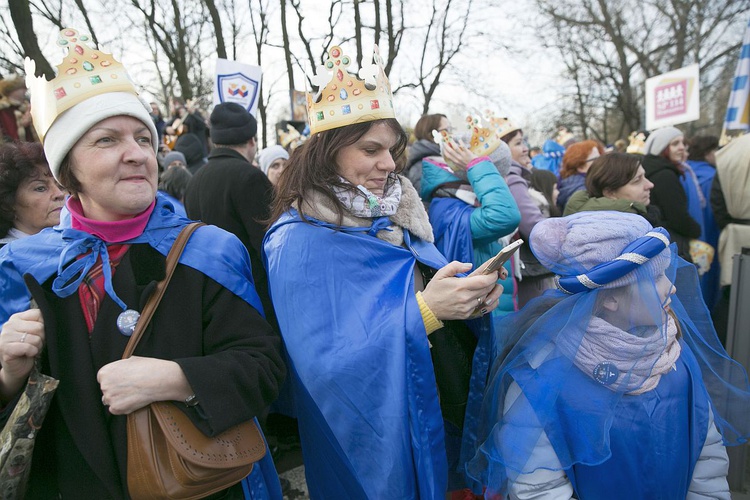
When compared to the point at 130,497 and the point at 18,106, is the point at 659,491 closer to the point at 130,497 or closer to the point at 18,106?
the point at 130,497

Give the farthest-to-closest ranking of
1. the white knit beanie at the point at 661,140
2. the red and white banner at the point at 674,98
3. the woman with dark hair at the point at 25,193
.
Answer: the red and white banner at the point at 674,98 < the white knit beanie at the point at 661,140 < the woman with dark hair at the point at 25,193

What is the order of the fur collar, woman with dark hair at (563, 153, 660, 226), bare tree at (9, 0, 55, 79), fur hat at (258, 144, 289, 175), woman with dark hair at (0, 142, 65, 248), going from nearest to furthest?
1. the fur collar
2. woman with dark hair at (0, 142, 65, 248)
3. woman with dark hair at (563, 153, 660, 226)
4. fur hat at (258, 144, 289, 175)
5. bare tree at (9, 0, 55, 79)

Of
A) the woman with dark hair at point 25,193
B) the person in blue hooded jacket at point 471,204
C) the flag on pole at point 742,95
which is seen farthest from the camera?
the flag on pole at point 742,95

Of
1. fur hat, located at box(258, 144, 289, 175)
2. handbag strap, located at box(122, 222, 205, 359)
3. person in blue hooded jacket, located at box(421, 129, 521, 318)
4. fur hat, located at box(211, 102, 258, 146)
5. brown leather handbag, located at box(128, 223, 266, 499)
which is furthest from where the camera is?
fur hat, located at box(258, 144, 289, 175)

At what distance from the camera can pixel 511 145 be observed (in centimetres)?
457

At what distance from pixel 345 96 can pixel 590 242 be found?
1.07 m

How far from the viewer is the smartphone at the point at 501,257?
5.02ft

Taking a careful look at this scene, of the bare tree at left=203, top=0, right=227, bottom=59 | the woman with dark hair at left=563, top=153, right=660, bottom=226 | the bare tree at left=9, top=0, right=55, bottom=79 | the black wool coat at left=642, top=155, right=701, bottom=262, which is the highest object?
the bare tree at left=203, top=0, right=227, bottom=59

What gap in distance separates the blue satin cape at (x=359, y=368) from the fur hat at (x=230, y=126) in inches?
85.4

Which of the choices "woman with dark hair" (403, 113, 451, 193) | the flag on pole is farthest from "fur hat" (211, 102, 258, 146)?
the flag on pole

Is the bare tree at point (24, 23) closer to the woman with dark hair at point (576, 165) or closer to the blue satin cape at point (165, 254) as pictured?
the woman with dark hair at point (576, 165)

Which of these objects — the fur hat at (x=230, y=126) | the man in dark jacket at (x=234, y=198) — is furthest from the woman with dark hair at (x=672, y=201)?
the fur hat at (x=230, y=126)

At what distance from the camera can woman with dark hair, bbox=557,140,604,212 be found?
5058 millimetres

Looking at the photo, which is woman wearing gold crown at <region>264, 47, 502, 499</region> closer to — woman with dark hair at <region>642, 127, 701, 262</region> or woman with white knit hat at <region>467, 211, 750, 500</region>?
woman with white knit hat at <region>467, 211, 750, 500</region>
